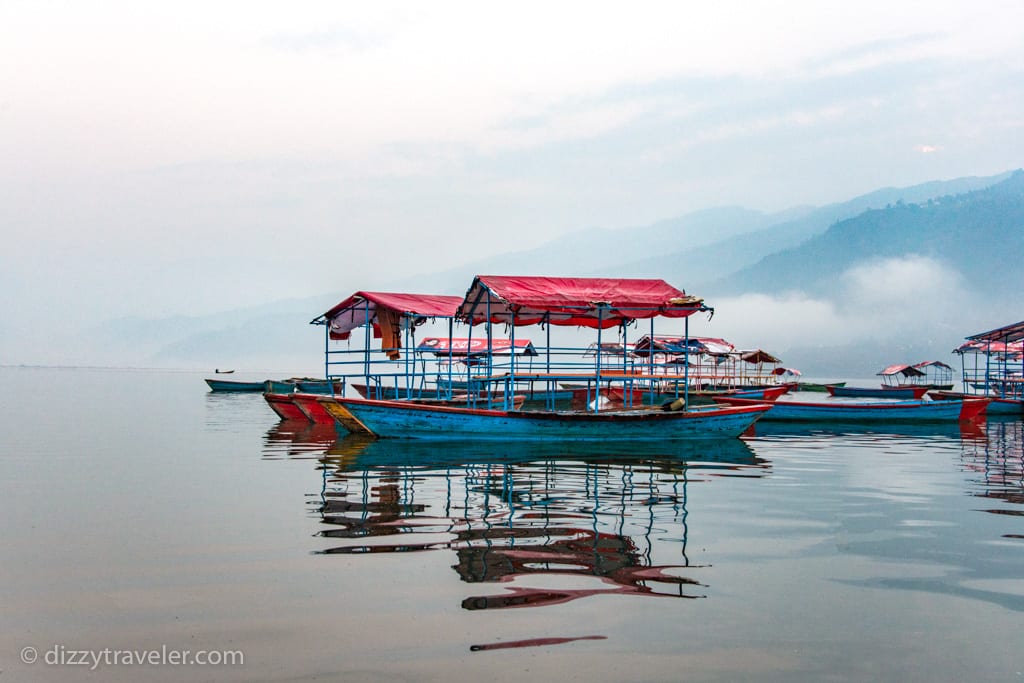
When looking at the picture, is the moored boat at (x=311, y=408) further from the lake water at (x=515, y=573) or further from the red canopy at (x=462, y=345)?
the lake water at (x=515, y=573)

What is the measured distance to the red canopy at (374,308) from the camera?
25750 mm

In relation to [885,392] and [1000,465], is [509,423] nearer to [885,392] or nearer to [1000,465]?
[1000,465]

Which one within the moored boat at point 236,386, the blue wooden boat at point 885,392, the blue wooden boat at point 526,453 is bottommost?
the blue wooden boat at point 526,453

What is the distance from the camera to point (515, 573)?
8234 mm

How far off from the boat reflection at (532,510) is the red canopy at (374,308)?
6.06m

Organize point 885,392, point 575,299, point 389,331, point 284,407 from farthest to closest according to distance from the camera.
Answer: point 885,392 → point 284,407 → point 389,331 → point 575,299

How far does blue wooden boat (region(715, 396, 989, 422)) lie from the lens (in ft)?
100

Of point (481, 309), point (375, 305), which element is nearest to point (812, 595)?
point (481, 309)

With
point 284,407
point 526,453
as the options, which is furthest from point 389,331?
point 526,453

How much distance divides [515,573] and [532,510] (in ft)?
12.1

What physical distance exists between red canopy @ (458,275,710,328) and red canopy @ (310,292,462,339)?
7.88 ft

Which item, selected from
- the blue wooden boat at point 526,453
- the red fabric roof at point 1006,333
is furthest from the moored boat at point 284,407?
the red fabric roof at point 1006,333

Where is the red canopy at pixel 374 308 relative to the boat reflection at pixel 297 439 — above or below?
above

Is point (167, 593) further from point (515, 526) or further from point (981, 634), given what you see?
point (981, 634)
